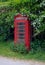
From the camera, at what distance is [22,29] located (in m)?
14.9

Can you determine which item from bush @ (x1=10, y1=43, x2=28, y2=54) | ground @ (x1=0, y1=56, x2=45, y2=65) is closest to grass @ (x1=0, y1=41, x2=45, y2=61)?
bush @ (x1=10, y1=43, x2=28, y2=54)

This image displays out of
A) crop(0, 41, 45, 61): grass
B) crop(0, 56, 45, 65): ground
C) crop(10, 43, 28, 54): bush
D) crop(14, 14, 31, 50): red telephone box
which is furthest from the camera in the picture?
crop(14, 14, 31, 50): red telephone box

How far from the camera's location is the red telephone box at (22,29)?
1452 cm

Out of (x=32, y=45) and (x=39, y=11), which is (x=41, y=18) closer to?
(x=39, y=11)

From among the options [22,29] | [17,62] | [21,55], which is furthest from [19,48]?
[17,62]

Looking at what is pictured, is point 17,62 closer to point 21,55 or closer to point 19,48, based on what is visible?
point 21,55

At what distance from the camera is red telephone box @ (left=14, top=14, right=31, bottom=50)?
14523 mm

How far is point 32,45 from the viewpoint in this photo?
14805mm

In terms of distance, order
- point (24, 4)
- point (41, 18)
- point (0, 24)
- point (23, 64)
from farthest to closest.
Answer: point (0, 24) < point (24, 4) < point (41, 18) < point (23, 64)

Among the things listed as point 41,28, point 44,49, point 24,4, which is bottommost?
point 44,49

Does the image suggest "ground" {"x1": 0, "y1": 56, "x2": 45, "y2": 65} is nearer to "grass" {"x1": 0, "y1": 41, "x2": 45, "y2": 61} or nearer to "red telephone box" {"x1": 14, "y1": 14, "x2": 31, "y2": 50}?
"grass" {"x1": 0, "y1": 41, "x2": 45, "y2": 61}

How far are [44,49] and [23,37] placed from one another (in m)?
1.09

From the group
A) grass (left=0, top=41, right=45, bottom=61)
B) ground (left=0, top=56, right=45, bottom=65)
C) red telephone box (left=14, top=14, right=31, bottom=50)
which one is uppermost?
red telephone box (left=14, top=14, right=31, bottom=50)

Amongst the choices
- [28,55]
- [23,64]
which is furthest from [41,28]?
[23,64]
